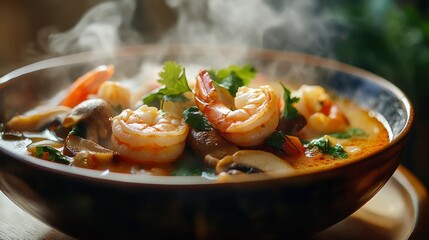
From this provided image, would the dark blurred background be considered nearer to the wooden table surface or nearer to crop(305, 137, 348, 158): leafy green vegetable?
the wooden table surface

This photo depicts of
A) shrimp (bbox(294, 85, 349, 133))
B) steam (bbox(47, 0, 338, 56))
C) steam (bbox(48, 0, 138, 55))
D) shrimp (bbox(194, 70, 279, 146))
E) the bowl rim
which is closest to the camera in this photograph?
the bowl rim

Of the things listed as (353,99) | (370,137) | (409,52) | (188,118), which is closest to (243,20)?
(409,52)

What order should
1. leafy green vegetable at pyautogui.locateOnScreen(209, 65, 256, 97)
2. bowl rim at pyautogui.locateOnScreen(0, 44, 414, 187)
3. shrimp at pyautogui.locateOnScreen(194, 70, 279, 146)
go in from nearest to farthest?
1. bowl rim at pyautogui.locateOnScreen(0, 44, 414, 187)
2. shrimp at pyautogui.locateOnScreen(194, 70, 279, 146)
3. leafy green vegetable at pyautogui.locateOnScreen(209, 65, 256, 97)

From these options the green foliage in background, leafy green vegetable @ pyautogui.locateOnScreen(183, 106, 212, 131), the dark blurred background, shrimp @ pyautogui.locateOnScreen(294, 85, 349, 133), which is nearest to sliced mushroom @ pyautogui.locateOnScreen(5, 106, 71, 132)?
leafy green vegetable @ pyautogui.locateOnScreen(183, 106, 212, 131)

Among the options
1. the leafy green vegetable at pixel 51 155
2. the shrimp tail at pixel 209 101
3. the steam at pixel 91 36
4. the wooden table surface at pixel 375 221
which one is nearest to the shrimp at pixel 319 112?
the wooden table surface at pixel 375 221

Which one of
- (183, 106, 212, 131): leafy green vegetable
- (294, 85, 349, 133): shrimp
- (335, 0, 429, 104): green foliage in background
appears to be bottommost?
(335, 0, 429, 104): green foliage in background

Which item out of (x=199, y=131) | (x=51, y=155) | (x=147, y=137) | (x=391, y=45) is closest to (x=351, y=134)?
(x=199, y=131)

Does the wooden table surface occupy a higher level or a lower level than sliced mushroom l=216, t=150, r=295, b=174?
lower

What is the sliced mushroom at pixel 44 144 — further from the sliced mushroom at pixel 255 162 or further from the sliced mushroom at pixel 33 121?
the sliced mushroom at pixel 255 162

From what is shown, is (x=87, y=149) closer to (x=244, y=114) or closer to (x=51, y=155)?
(x=51, y=155)
